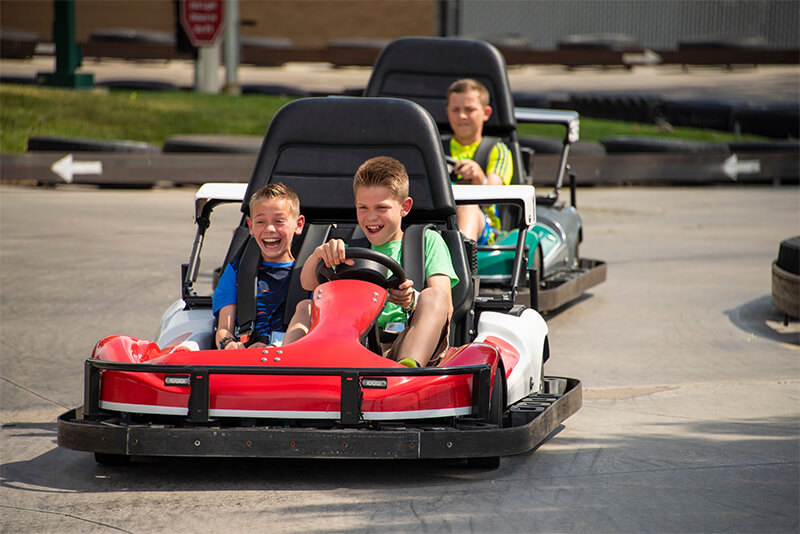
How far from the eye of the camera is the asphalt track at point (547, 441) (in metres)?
4.05

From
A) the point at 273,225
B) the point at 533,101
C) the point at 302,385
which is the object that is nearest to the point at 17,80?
the point at 533,101

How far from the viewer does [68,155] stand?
547 inches

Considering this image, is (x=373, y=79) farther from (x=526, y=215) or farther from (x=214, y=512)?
(x=214, y=512)

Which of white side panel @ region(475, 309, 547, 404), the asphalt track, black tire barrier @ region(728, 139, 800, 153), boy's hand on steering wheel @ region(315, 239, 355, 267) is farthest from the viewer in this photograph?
black tire barrier @ region(728, 139, 800, 153)

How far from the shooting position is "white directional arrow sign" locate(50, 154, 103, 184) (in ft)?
45.4

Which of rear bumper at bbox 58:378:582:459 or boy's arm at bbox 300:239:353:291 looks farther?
boy's arm at bbox 300:239:353:291

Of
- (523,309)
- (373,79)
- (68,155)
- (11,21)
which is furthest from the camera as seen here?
(11,21)

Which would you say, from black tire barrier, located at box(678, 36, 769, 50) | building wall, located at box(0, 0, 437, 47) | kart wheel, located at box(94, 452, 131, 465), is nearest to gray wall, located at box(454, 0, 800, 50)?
building wall, located at box(0, 0, 437, 47)

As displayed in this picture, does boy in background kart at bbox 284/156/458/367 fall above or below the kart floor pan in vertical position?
above

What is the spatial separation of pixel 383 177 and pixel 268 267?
688 mm

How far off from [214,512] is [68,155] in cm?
1048

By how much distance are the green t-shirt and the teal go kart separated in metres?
2.17

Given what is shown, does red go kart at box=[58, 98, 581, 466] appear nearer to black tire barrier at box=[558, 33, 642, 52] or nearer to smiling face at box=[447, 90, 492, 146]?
smiling face at box=[447, 90, 492, 146]

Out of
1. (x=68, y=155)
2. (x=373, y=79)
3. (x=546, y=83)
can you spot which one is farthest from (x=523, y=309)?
(x=546, y=83)
